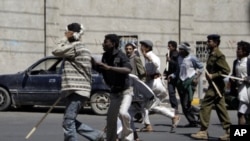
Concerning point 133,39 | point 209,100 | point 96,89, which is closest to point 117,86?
point 209,100

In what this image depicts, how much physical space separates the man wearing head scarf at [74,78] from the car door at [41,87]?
773cm

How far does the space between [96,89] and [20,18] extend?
5.42 metres

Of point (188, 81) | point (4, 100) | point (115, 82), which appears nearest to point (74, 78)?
point (115, 82)

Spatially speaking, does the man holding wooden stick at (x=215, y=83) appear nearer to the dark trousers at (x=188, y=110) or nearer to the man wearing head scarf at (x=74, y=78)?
the dark trousers at (x=188, y=110)

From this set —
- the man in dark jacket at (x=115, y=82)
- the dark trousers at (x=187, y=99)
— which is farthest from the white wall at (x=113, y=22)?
the man in dark jacket at (x=115, y=82)

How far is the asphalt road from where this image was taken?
1340cm

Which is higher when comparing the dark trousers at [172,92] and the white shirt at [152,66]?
the white shirt at [152,66]

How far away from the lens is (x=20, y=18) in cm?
2266

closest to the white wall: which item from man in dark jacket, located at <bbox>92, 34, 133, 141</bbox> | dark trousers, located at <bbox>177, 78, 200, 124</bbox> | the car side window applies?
the car side window

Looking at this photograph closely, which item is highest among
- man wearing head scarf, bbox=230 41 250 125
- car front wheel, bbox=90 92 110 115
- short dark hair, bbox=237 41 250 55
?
short dark hair, bbox=237 41 250 55

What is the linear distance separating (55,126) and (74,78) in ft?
16.1

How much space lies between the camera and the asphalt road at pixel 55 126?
13.4m

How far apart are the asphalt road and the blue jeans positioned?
7.86 ft

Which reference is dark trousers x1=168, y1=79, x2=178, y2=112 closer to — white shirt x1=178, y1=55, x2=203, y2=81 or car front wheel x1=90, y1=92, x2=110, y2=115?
white shirt x1=178, y1=55, x2=203, y2=81
